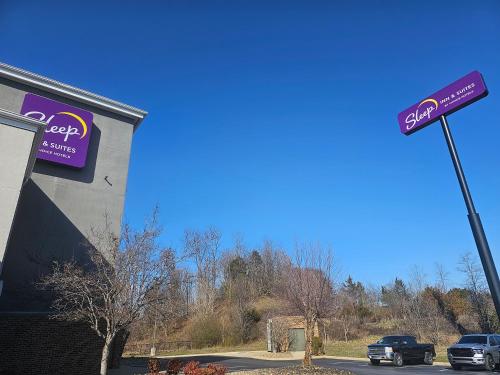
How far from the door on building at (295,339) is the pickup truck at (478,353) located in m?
16.3

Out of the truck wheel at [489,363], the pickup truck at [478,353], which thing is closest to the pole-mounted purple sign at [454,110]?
the pickup truck at [478,353]

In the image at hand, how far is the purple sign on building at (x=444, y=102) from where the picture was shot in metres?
6.12

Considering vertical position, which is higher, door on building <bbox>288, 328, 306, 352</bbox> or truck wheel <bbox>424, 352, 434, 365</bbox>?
door on building <bbox>288, 328, 306, 352</bbox>

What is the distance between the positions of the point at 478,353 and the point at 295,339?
1797 centimetres

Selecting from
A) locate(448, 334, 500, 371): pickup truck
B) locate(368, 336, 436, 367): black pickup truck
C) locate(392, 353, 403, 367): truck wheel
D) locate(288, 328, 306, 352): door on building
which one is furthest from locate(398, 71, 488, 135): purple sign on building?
locate(288, 328, 306, 352): door on building

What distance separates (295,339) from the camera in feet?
110

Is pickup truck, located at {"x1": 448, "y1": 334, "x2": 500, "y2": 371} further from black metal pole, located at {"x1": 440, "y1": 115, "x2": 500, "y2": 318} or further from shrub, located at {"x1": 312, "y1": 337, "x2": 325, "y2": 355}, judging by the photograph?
black metal pole, located at {"x1": 440, "y1": 115, "x2": 500, "y2": 318}

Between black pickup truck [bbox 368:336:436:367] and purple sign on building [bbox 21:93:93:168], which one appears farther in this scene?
purple sign on building [bbox 21:93:93:168]

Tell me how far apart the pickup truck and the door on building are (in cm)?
1634

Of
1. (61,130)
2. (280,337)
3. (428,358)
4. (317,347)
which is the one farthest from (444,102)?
(280,337)

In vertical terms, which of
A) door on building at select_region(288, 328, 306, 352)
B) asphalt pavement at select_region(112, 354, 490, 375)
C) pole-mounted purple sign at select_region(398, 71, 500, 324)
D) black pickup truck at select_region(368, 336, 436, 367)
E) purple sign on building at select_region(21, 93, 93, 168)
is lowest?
asphalt pavement at select_region(112, 354, 490, 375)

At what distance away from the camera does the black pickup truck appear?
20.3 m

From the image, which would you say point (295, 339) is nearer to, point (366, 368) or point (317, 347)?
point (317, 347)

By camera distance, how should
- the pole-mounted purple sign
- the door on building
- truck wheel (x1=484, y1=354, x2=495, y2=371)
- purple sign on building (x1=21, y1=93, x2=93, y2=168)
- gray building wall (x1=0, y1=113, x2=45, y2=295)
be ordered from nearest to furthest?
Answer: the pole-mounted purple sign
gray building wall (x1=0, y1=113, x2=45, y2=295)
truck wheel (x1=484, y1=354, x2=495, y2=371)
purple sign on building (x1=21, y1=93, x2=93, y2=168)
the door on building
